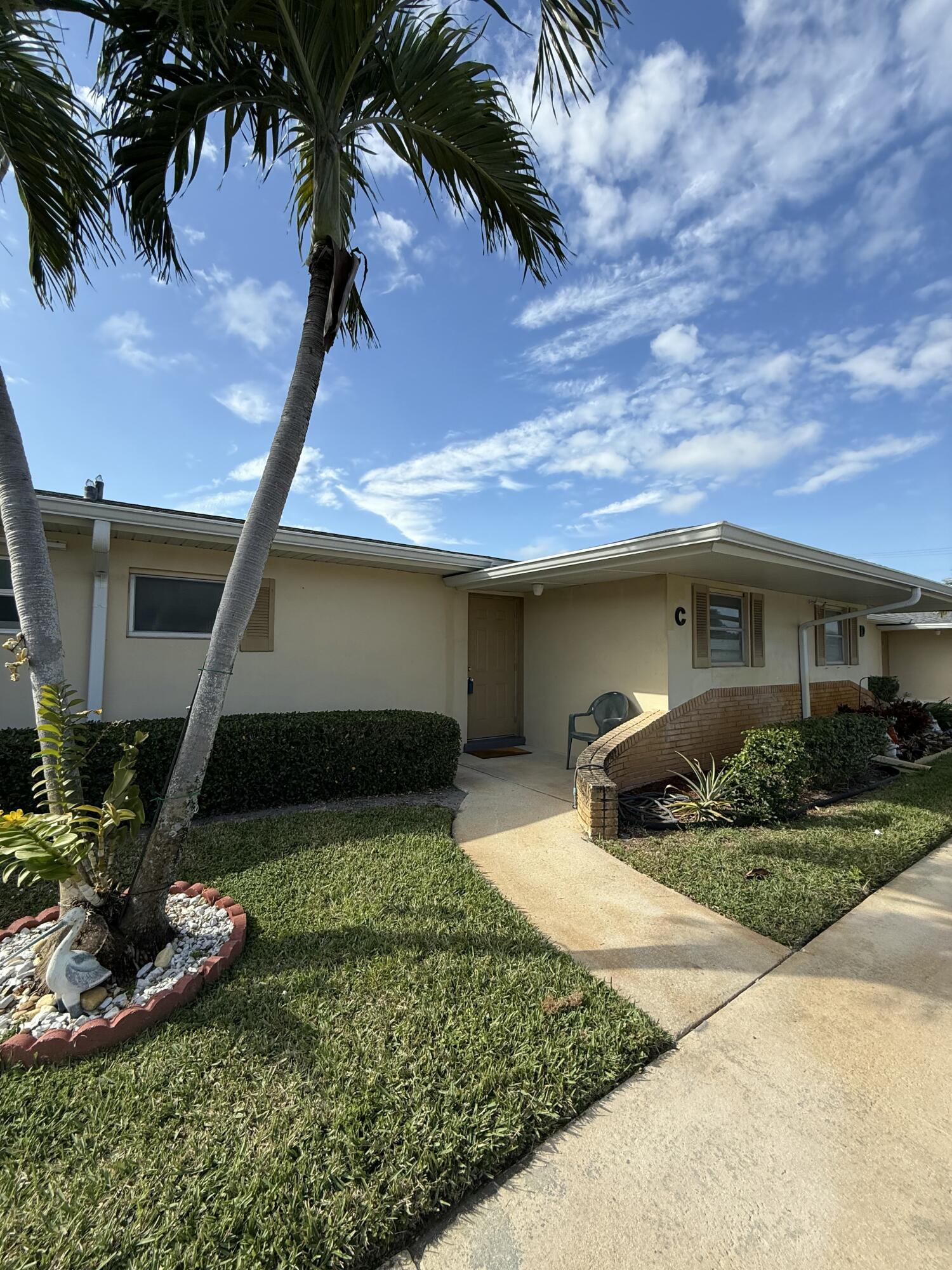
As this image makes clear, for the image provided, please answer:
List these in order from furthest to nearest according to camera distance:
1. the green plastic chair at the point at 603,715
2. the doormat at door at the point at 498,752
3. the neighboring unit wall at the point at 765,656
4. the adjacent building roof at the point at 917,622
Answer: the adjacent building roof at the point at 917,622, the doormat at door at the point at 498,752, the green plastic chair at the point at 603,715, the neighboring unit wall at the point at 765,656

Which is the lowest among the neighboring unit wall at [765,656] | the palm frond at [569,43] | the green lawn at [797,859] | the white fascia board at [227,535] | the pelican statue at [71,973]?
the green lawn at [797,859]

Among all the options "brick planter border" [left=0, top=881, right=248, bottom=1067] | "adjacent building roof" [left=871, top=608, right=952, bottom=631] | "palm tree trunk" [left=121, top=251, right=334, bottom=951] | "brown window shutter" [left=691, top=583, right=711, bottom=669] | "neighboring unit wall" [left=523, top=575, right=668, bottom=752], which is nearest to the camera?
"brick planter border" [left=0, top=881, right=248, bottom=1067]

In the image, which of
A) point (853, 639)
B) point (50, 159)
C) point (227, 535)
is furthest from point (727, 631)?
point (50, 159)

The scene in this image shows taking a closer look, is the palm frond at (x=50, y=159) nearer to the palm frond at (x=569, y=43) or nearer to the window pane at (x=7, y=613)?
the palm frond at (x=569, y=43)

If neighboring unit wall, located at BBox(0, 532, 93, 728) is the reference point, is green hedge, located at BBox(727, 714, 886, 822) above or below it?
below

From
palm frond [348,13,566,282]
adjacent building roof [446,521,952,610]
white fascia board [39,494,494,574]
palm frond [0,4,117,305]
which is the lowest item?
adjacent building roof [446,521,952,610]

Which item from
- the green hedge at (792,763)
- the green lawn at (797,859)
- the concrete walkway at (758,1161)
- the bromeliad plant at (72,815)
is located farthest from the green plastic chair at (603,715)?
the bromeliad plant at (72,815)

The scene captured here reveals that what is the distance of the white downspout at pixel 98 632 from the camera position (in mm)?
5305

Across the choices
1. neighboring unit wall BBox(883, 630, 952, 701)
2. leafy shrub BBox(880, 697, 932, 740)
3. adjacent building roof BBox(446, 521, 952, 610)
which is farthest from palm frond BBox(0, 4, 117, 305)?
neighboring unit wall BBox(883, 630, 952, 701)

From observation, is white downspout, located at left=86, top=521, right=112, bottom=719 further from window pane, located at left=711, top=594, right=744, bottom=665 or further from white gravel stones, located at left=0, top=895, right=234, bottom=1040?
window pane, located at left=711, top=594, right=744, bottom=665

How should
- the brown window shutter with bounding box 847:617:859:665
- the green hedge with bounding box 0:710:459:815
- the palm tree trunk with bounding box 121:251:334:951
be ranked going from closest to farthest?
1. the palm tree trunk with bounding box 121:251:334:951
2. the green hedge with bounding box 0:710:459:815
3. the brown window shutter with bounding box 847:617:859:665

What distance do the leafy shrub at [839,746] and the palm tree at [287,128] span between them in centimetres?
571

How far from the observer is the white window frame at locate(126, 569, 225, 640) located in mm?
5742

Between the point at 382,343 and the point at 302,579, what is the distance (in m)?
3.30
